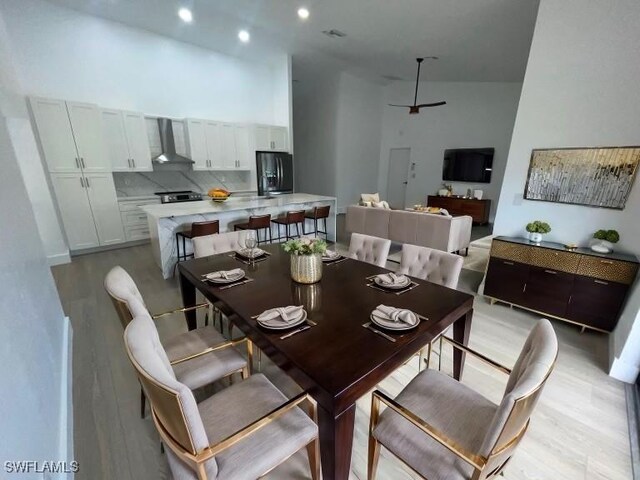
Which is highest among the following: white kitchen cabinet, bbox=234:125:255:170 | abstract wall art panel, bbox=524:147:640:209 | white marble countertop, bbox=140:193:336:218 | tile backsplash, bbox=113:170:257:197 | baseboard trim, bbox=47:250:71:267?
white kitchen cabinet, bbox=234:125:255:170

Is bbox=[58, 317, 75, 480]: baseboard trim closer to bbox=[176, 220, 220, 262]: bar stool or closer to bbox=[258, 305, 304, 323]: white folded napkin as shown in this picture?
bbox=[258, 305, 304, 323]: white folded napkin

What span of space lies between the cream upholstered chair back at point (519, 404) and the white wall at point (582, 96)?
6.29 feet

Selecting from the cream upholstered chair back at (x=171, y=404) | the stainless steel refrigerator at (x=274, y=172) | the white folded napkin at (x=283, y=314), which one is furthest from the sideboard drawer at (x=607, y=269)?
the stainless steel refrigerator at (x=274, y=172)

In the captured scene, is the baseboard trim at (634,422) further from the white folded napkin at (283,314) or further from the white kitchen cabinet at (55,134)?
the white kitchen cabinet at (55,134)

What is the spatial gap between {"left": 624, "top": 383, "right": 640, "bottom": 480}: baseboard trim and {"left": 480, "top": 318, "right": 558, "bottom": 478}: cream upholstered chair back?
1.16 meters

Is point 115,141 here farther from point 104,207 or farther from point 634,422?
point 634,422

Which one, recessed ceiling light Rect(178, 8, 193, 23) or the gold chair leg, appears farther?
recessed ceiling light Rect(178, 8, 193, 23)

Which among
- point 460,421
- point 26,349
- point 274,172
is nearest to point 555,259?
point 460,421

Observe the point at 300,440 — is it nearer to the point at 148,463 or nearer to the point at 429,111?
the point at 148,463

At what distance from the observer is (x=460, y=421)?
1.16m

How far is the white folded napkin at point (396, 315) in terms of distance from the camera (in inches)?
50.2

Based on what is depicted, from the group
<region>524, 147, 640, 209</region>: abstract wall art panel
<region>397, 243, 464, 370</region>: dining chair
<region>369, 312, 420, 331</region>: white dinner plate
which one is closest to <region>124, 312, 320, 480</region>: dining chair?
<region>369, 312, 420, 331</region>: white dinner plate

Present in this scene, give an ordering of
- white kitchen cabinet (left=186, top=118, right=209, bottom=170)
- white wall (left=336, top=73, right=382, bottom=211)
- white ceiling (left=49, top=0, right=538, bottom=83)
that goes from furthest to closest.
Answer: white wall (left=336, top=73, right=382, bottom=211) → white kitchen cabinet (left=186, top=118, right=209, bottom=170) → white ceiling (left=49, top=0, right=538, bottom=83)

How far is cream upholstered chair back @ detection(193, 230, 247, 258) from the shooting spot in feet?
7.77
